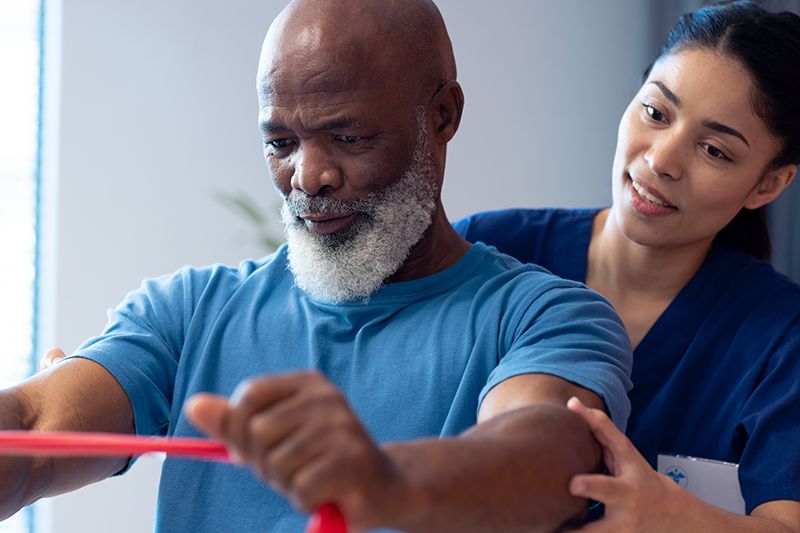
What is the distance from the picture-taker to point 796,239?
6.55ft

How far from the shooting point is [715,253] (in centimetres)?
141

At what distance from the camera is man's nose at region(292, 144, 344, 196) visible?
0.91 meters

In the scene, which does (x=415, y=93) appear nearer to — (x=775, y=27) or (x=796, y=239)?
(x=775, y=27)

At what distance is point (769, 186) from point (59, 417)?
124 centimetres

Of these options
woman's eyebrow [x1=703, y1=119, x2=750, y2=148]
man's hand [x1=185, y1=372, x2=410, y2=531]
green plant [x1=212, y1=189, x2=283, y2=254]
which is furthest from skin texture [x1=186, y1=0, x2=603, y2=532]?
green plant [x1=212, y1=189, x2=283, y2=254]

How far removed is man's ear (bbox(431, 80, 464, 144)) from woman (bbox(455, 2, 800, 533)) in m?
0.41

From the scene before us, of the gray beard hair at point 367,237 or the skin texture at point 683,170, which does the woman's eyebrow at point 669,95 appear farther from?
the gray beard hair at point 367,237

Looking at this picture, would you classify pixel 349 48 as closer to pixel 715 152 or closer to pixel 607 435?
pixel 607 435

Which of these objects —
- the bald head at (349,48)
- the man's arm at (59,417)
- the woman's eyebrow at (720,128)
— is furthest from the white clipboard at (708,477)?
the man's arm at (59,417)

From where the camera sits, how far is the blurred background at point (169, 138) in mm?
2373

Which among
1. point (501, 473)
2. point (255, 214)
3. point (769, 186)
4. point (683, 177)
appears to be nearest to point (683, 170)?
point (683, 177)

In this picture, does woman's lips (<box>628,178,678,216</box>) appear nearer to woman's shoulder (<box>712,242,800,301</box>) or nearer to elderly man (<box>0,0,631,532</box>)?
woman's shoulder (<box>712,242,800,301</box>)

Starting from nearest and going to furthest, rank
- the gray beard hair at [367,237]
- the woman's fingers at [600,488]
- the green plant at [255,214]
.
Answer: the woman's fingers at [600,488] → the gray beard hair at [367,237] → the green plant at [255,214]

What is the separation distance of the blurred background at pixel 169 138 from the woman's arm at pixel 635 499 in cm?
166
